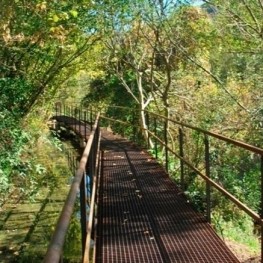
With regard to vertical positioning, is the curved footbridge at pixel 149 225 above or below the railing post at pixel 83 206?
below

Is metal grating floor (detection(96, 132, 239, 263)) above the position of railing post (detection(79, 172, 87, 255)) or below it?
below

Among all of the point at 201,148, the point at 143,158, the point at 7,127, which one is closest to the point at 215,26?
the point at 201,148

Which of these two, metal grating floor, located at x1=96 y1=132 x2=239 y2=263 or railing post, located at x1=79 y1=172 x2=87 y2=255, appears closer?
railing post, located at x1=79 y1=172 x2=87 y2=255

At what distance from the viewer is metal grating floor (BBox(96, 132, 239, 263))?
4.66 m

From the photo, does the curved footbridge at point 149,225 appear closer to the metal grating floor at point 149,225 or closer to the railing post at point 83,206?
the metal grating floor at point 149,225

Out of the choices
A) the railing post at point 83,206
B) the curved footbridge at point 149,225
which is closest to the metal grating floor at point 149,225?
the curved footbridge at point 149,225

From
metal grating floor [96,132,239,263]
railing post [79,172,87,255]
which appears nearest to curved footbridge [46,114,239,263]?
metal grating floor [96,132,239,263]

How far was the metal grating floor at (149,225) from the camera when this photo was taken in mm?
4660

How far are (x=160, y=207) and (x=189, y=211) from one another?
0.43 metres

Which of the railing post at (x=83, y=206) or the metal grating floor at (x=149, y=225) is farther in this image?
the metal grating floor at (x=149, y=225)

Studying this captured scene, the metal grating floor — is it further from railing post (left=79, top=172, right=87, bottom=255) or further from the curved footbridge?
railing post (left=79, top=172, right=87, bottom=255)

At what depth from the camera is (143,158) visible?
36.5ft

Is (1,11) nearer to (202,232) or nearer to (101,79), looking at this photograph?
(202,232)

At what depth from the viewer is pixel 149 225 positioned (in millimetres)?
5656
